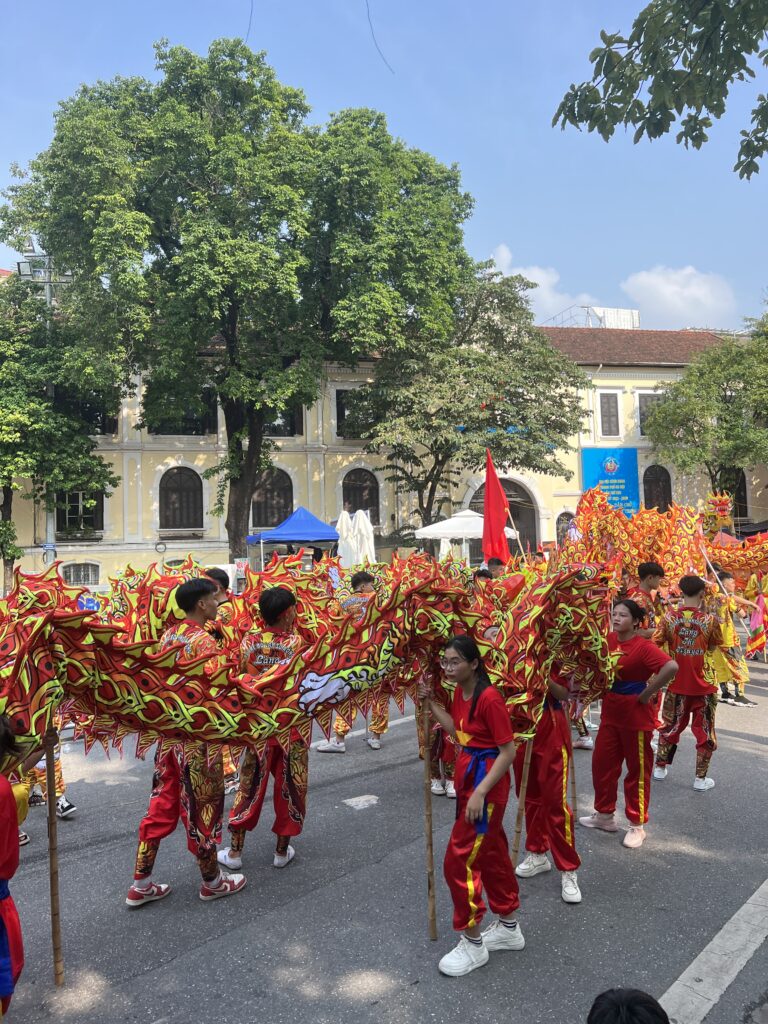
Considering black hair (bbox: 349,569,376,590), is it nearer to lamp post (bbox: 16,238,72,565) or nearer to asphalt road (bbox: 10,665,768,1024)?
asphalt road (bbox: 10,665,768,1024)

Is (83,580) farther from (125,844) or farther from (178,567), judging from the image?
(125,844)

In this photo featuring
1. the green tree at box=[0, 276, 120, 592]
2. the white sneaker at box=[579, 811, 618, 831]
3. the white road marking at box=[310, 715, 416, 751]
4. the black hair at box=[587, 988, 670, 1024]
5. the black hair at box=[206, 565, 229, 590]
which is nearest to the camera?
the black hair at box=[587, 988, 670, 1024]

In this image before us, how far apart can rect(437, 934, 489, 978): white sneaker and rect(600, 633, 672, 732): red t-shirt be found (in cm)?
176

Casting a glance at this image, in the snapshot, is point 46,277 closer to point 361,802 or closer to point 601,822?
point 361,802

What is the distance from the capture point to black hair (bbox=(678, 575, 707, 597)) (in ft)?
19.6

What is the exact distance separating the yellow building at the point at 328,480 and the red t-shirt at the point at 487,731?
67.9 ft

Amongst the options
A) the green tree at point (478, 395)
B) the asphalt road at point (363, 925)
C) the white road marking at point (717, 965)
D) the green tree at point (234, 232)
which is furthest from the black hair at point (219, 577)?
the green tree at point (478, 395)

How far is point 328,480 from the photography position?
87.2ft

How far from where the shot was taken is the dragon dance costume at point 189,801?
4.06 meters

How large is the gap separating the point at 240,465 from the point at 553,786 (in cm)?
1803

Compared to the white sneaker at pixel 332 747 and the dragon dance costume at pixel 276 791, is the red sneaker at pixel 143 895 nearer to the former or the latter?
the dragon dance costume at pixel 276 791

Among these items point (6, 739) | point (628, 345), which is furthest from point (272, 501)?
point (6, 739)

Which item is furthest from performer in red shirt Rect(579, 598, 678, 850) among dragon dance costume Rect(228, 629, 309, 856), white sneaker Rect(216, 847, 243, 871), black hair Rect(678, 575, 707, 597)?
white sneaker Rect(216, 847, 243, 871)

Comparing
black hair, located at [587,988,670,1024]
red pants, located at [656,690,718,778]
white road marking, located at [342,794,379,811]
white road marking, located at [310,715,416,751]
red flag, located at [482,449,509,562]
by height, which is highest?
red flag, located at [482,449,509,562]
